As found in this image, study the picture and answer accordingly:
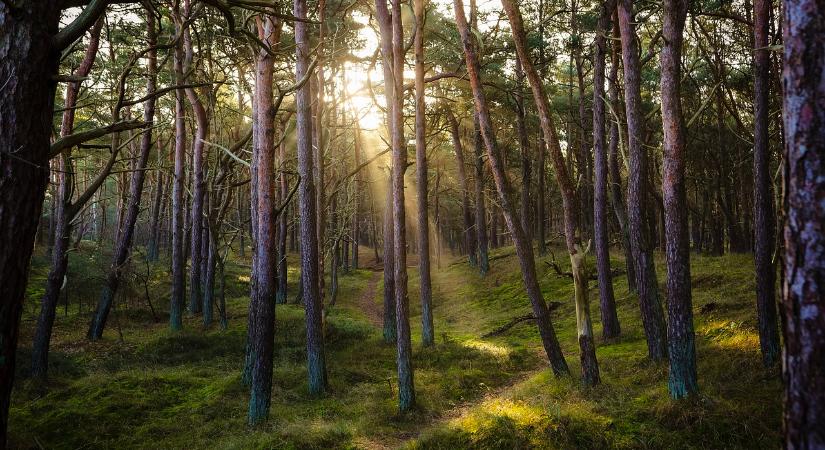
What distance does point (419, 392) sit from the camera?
9.30m

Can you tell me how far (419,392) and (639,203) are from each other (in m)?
5.60

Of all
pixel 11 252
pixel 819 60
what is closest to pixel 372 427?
pixel 11 252

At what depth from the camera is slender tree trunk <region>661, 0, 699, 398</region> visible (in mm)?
6953

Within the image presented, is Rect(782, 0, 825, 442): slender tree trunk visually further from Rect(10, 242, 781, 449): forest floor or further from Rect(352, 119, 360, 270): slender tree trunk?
Rect(352, 119, 360, 270): slender tree trunk

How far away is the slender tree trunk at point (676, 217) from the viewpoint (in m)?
6.95

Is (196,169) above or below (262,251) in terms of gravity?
above

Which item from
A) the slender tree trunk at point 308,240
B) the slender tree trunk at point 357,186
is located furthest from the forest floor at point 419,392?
the slender tree trunk at point 357,186

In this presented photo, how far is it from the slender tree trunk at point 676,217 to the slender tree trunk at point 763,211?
230 centimetres

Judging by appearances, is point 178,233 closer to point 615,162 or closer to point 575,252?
point 575,252

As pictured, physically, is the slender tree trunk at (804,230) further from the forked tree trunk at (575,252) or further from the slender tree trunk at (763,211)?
the slender tree trunk at (763,211)

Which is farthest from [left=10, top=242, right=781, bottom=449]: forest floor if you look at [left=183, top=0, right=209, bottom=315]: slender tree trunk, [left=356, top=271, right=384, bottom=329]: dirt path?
[left=356, top=271, right=384, bottom=329]: dirt path

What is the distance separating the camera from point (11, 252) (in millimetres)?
A: 3078

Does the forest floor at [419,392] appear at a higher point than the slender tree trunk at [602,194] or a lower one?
lower

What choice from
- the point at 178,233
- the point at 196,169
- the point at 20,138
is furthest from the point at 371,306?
the point at 20,138
